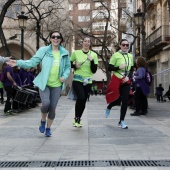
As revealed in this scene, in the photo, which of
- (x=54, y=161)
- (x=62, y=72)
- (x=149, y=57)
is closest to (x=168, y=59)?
(x=149, y=57)

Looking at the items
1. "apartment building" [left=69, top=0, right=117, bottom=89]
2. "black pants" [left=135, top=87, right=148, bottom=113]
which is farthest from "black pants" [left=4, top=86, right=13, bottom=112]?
"apartment building" [left=69, top=0, right=117, bottom=89]

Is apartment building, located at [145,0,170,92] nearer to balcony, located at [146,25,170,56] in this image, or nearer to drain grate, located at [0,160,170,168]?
balcony, located at [146,25,170,56]

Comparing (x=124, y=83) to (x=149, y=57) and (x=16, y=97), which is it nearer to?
(x=16, y=97)

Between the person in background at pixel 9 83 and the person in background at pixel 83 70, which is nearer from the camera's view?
the person in background at pixel 83 70

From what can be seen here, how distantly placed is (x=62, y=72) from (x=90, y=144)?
4.91 ft

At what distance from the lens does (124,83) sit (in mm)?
7953

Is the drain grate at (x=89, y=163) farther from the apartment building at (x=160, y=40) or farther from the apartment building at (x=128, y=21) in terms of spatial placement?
the apartment building at (x=160, y=40)

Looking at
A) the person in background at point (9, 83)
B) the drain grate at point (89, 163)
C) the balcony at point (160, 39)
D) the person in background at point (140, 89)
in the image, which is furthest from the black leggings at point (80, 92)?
the balcony at point (160, 39)

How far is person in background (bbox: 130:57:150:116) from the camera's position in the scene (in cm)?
1151

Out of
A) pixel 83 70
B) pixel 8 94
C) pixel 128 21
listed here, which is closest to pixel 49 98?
pixel 83 70

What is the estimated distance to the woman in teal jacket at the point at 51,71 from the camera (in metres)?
6.54

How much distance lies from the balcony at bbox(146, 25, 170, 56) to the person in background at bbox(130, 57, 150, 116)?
17.7 m

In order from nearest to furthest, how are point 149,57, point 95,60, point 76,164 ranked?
point 76,164
point 95,60
point 149,57

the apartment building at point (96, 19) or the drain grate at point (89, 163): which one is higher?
the apartment building at point (96, 19)
